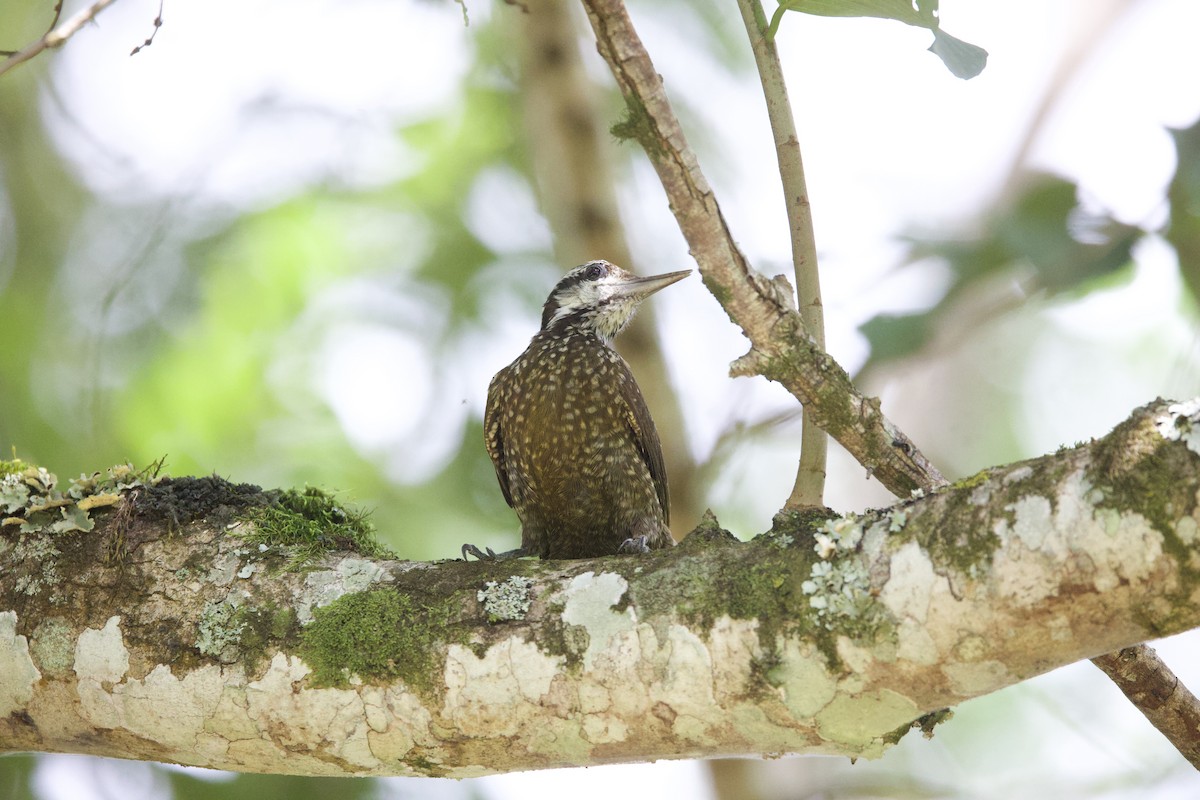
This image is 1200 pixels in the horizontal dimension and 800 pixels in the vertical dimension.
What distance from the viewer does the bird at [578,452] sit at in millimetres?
4383

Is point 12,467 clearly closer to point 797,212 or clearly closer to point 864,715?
point 797,212

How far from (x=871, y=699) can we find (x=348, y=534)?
1.59 meters

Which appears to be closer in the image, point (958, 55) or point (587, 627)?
point (587, 627)

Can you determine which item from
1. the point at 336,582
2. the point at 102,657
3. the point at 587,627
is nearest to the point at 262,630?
the point at 336,582

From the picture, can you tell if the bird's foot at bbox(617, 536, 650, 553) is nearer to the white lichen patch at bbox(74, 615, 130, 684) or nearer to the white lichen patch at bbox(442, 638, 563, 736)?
the white lichen patch at bbox(442, 638, 563, 736)

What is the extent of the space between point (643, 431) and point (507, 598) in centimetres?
192

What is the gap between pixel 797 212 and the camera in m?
2.90

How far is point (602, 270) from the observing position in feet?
16.7

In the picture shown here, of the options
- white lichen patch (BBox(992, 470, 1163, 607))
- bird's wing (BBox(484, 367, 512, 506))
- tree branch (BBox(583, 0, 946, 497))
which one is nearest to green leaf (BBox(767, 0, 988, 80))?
tree branch (BBox(583, 0, 946, 497))

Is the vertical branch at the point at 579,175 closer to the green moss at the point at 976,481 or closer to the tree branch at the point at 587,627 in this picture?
the tree branch at the point at 587,627

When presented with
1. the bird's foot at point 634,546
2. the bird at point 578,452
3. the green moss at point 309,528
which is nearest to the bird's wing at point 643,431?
the bird at point 578,452

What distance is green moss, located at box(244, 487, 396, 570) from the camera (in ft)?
9.69

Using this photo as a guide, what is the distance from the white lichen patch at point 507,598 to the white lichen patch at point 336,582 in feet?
0.97

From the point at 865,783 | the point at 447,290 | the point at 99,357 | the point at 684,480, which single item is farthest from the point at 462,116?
the point at 865,783
